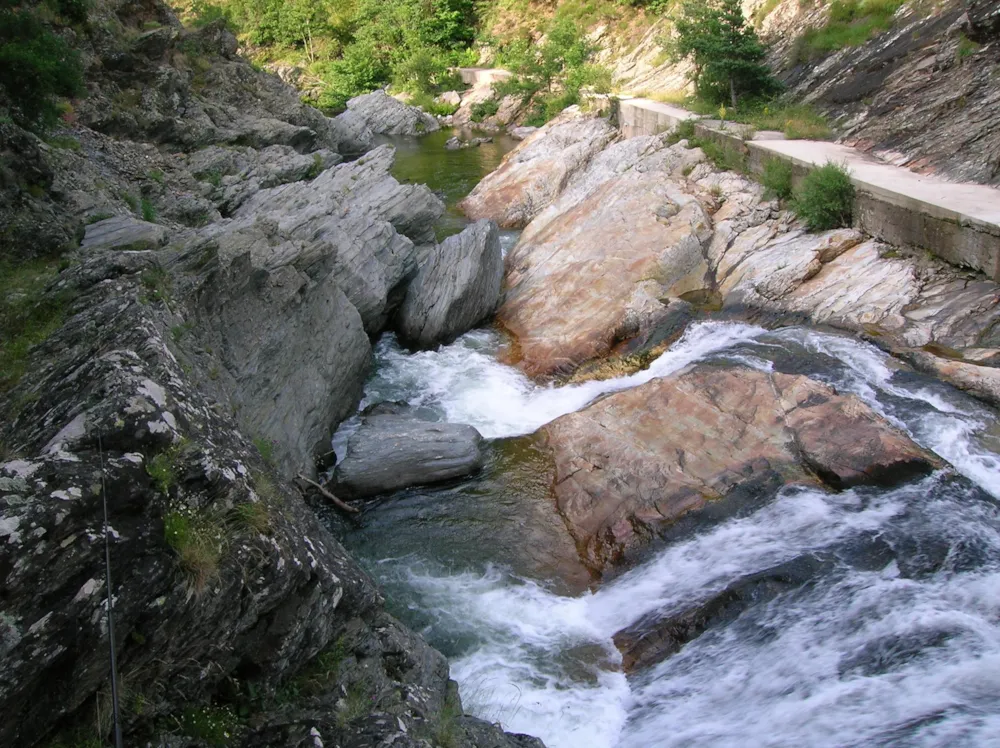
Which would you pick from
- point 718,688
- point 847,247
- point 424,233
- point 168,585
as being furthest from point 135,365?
point 424,233

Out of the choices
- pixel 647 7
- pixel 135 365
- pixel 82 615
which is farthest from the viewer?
pixel 647 7

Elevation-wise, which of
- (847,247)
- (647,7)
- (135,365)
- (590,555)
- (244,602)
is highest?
(647,7)

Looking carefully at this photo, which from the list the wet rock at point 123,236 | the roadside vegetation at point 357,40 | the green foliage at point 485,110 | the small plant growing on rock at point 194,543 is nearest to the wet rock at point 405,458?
the wet rock at point 123,236

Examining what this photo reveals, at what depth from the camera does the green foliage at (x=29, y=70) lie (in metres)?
10.2

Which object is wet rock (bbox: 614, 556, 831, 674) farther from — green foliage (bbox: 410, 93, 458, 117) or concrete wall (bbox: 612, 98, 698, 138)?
green foliage (bbox: 410, 93, 458, 117)

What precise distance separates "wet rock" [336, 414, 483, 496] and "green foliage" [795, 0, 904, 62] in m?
16.7

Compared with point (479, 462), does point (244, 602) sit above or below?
above

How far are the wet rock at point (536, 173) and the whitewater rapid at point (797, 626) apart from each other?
14353 millimetres

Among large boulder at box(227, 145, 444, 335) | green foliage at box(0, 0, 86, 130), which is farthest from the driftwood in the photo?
green foliage at box(0, 0, 86, 130)

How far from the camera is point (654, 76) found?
95.3ft

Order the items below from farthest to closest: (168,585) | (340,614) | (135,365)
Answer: (340,614), (135,365), (168,585)

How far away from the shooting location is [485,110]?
4094 centimetres

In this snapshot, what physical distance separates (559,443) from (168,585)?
7.34m

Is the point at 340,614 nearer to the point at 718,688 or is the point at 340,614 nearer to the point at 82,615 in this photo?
the point at 82,615
